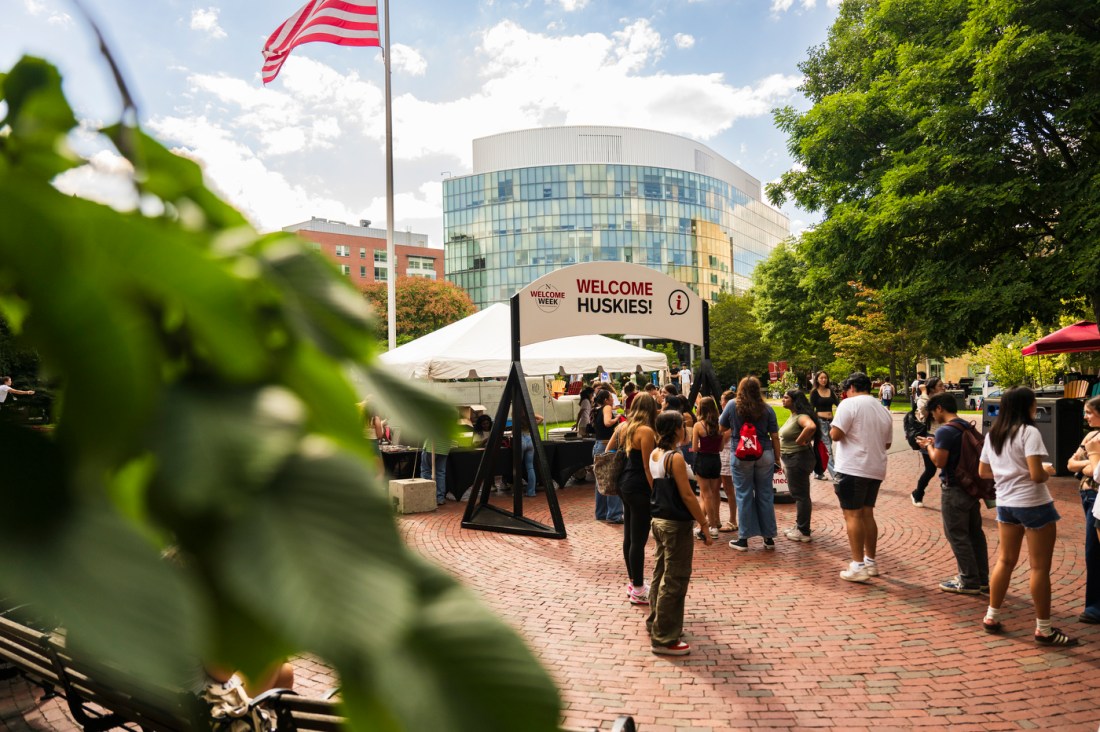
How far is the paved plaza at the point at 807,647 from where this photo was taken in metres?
4.95

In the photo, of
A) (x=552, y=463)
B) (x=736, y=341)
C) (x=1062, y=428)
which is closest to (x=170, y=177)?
(x=552, y=463)

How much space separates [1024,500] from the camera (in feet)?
19.1

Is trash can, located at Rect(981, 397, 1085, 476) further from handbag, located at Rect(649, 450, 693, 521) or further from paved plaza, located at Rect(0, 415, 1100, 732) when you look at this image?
handbag, located at Rect(649, 450, 693, 521)

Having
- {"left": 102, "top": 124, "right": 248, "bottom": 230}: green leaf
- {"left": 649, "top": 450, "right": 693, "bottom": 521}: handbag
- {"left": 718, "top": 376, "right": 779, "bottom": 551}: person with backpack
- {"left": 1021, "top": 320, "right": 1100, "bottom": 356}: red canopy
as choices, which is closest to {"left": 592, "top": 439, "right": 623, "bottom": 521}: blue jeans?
{"left": 718, "top": 376, "right": 779, "bottom": 551}: person with backpack

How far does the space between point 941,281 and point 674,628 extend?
1420 cm

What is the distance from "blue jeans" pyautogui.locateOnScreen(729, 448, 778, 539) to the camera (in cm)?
877

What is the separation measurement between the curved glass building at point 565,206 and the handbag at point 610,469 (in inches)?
2613

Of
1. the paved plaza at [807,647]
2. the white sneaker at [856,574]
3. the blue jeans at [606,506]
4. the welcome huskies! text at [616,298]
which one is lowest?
the paved plaza at [807,647]

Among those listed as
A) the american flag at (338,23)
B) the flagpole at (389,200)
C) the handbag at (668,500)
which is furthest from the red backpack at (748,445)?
the american flag at (338,23)

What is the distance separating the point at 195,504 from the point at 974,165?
1878 centimetres

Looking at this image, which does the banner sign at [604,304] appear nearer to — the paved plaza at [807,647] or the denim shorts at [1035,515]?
the paved plaza at [807,647]

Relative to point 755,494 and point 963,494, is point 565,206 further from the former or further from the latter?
point 963,494

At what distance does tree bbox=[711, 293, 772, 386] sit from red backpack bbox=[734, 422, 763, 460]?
55776 millimetres

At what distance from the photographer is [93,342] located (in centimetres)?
30
